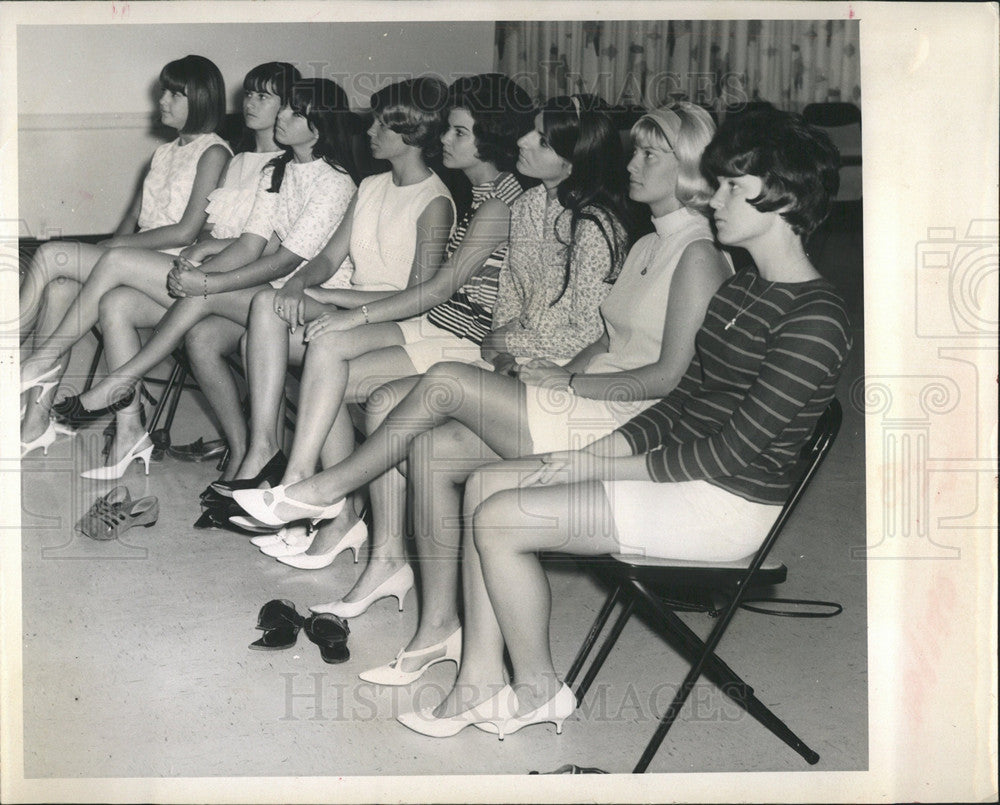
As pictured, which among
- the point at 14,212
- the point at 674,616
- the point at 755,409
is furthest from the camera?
the point at 14,212

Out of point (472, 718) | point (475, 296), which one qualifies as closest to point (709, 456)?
point (475, 296)

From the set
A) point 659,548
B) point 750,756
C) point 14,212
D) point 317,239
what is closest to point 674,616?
point 659,548

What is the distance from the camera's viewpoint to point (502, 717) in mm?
2857

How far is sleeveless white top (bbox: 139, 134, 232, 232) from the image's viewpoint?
3.01m

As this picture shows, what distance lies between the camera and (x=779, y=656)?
3.01 meters

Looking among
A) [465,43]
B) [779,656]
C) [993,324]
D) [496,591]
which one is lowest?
[779,656]

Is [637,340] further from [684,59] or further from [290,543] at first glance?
[290,543]

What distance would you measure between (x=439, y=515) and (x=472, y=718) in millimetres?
495

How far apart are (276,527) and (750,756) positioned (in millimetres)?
1310

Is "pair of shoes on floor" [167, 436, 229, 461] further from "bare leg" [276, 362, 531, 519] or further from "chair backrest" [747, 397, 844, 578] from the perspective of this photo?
"chair backrest" [747, 397, 844, 578]

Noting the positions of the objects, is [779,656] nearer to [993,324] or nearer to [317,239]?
[993,324]

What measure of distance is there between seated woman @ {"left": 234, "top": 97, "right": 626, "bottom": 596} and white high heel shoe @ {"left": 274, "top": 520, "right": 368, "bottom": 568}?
0.26 metres

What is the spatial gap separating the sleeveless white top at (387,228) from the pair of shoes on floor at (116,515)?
80 centimetres

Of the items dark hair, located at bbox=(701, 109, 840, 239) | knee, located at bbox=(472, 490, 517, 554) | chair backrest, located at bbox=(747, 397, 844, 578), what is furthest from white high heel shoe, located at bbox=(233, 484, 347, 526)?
dark hair, located at bbox=(701, 109, 840, 239)
